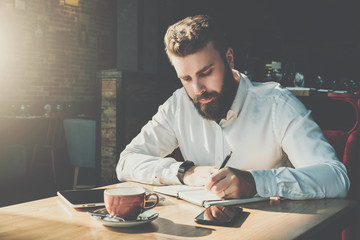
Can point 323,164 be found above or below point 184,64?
below

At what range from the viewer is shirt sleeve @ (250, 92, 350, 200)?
117cm

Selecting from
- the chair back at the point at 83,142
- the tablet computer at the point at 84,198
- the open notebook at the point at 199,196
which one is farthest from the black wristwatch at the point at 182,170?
the chair back at the point at 83,142

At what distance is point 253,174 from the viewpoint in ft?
3.87

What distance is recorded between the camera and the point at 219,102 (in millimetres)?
1524

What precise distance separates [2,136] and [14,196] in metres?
1.07

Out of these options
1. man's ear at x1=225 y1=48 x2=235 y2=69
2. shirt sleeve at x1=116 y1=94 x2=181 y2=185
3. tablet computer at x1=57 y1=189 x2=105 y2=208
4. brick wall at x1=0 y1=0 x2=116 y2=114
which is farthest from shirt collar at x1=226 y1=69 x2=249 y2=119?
brick wall at x1=0 y1=0 x2=116 y2=114

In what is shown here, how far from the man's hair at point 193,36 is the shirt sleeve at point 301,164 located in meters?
0.37

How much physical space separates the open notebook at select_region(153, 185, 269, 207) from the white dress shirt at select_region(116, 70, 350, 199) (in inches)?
3.6

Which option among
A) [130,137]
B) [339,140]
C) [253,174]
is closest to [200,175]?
[253,174]

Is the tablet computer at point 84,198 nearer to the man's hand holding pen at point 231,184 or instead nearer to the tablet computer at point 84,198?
the tablet computer at point 84,198

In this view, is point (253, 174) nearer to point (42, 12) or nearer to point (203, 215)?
point (203, 215)

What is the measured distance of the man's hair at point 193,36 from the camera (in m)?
1.51

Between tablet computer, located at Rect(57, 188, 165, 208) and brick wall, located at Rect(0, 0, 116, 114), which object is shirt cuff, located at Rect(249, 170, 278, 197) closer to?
tablet computer, located at Rect(57, 188, 165, 208)

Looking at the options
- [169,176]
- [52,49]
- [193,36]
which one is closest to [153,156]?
[169,176]
